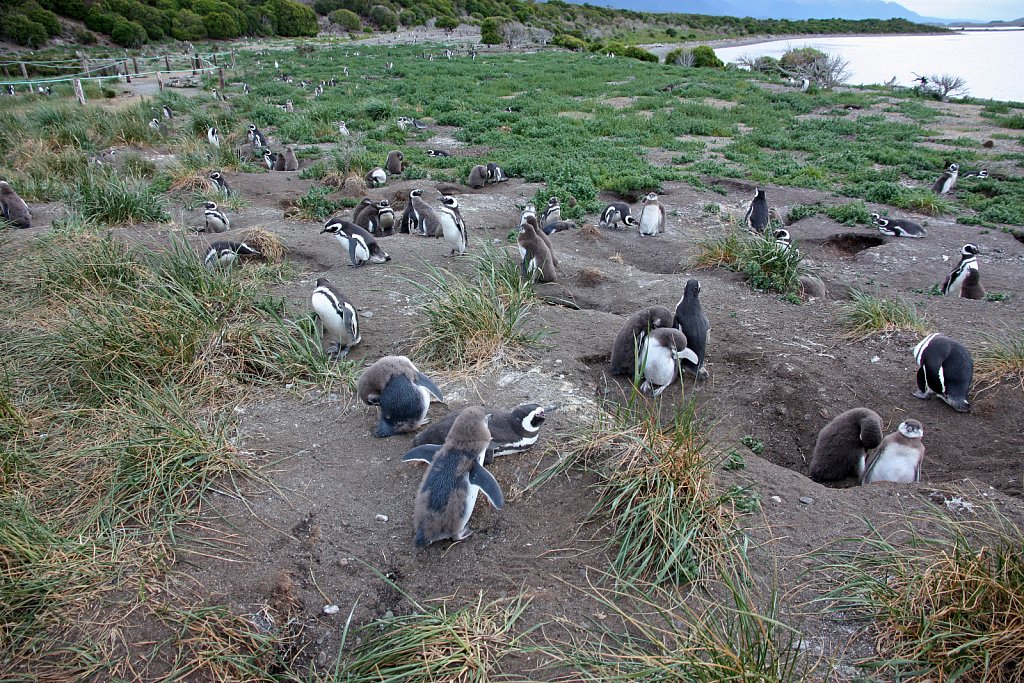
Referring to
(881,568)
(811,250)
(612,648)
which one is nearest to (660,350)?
(881,568)

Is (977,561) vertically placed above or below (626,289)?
above

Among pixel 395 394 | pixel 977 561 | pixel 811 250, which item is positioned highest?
pixel 977 561

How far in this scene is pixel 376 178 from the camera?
10641 millimetres

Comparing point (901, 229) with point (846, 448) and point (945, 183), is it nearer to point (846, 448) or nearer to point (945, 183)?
point (945, 183)

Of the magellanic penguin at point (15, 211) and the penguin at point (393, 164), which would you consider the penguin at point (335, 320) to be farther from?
the penguin at point (393, 164)

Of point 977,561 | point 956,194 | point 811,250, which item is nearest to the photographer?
point 977,561

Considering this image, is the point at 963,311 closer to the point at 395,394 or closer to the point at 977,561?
the point at 977,561

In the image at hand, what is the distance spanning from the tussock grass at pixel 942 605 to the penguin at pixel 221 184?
9282mm

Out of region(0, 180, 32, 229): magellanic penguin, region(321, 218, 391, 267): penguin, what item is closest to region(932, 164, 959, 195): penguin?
region(321, 218, 391, 267): penguin

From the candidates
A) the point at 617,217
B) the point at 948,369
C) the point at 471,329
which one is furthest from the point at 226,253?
the point at 948,369

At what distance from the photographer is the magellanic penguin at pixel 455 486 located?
115 inches

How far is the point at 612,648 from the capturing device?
7.81 ft

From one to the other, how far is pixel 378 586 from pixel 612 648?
1.09 m

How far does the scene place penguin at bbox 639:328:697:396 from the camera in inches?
175
